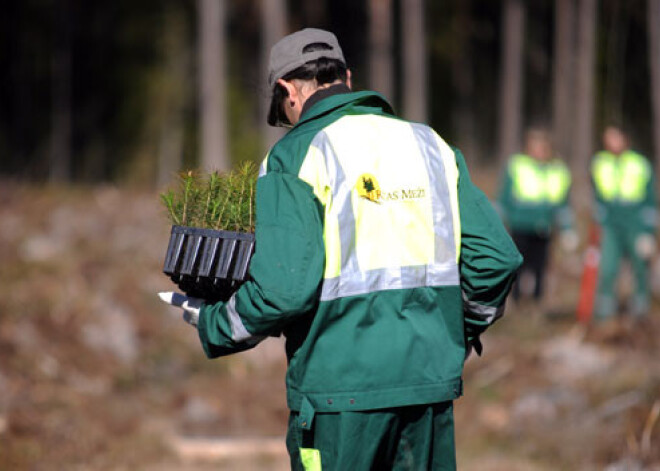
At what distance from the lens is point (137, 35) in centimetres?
3372

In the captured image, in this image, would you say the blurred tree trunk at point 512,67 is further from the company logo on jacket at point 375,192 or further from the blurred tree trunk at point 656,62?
the company logo on jacket at point 375,192

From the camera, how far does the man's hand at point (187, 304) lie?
3.32 metres

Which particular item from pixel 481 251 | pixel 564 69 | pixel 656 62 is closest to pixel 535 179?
pixel 481 251

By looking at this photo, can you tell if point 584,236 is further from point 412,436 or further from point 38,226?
point 412,436

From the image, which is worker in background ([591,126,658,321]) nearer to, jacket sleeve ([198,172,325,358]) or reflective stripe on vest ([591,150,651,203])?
reflective stripe on vest ([591,150,651,203])

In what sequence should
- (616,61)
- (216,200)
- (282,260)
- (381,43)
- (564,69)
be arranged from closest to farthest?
(282,260), (216,200), (616,61), (381,43), (564,69)

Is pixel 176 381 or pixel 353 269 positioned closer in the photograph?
pixel 353 269

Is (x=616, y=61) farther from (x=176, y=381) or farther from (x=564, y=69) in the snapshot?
(x=176, y=381)

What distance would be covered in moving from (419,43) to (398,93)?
17225 millimetres

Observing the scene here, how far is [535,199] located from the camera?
11.4 meters

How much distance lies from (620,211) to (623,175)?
38cm

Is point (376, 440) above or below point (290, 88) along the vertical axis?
below

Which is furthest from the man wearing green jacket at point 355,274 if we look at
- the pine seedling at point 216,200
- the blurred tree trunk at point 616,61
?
the blurred tree trunk at point 616,61

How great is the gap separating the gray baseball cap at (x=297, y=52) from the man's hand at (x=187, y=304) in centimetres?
78
